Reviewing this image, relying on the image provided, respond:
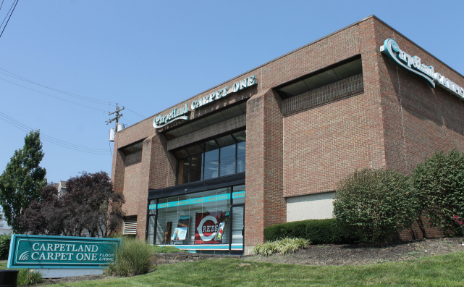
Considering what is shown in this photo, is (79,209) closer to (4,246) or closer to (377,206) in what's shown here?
(4,246)

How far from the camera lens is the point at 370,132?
50.9 feet

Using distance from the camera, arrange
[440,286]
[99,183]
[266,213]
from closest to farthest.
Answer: [440,286] → [266,213] → [99,183]

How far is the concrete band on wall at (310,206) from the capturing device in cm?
1652

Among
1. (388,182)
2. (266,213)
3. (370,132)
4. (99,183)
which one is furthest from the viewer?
(99,183)

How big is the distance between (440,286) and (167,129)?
20.7 m

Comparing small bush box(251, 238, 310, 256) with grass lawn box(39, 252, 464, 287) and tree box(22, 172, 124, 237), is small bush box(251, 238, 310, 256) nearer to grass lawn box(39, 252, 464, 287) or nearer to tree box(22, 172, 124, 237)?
grass lawn box(39, 252, 464, 287)

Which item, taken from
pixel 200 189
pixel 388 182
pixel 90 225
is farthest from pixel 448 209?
pixel 90 225

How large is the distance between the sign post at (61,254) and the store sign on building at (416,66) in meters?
12.2

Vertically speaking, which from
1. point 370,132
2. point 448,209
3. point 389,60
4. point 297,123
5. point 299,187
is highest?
point 389,60

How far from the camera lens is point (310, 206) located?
1720cm

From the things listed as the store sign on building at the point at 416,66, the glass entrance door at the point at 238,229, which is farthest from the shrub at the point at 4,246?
the store sign on building at the point at 416,66

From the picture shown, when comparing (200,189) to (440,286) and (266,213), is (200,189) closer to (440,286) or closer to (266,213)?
(266,213)

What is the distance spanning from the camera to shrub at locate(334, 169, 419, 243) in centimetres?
1215

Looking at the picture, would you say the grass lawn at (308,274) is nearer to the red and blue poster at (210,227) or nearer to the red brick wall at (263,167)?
the red brick wall at (263,167)
